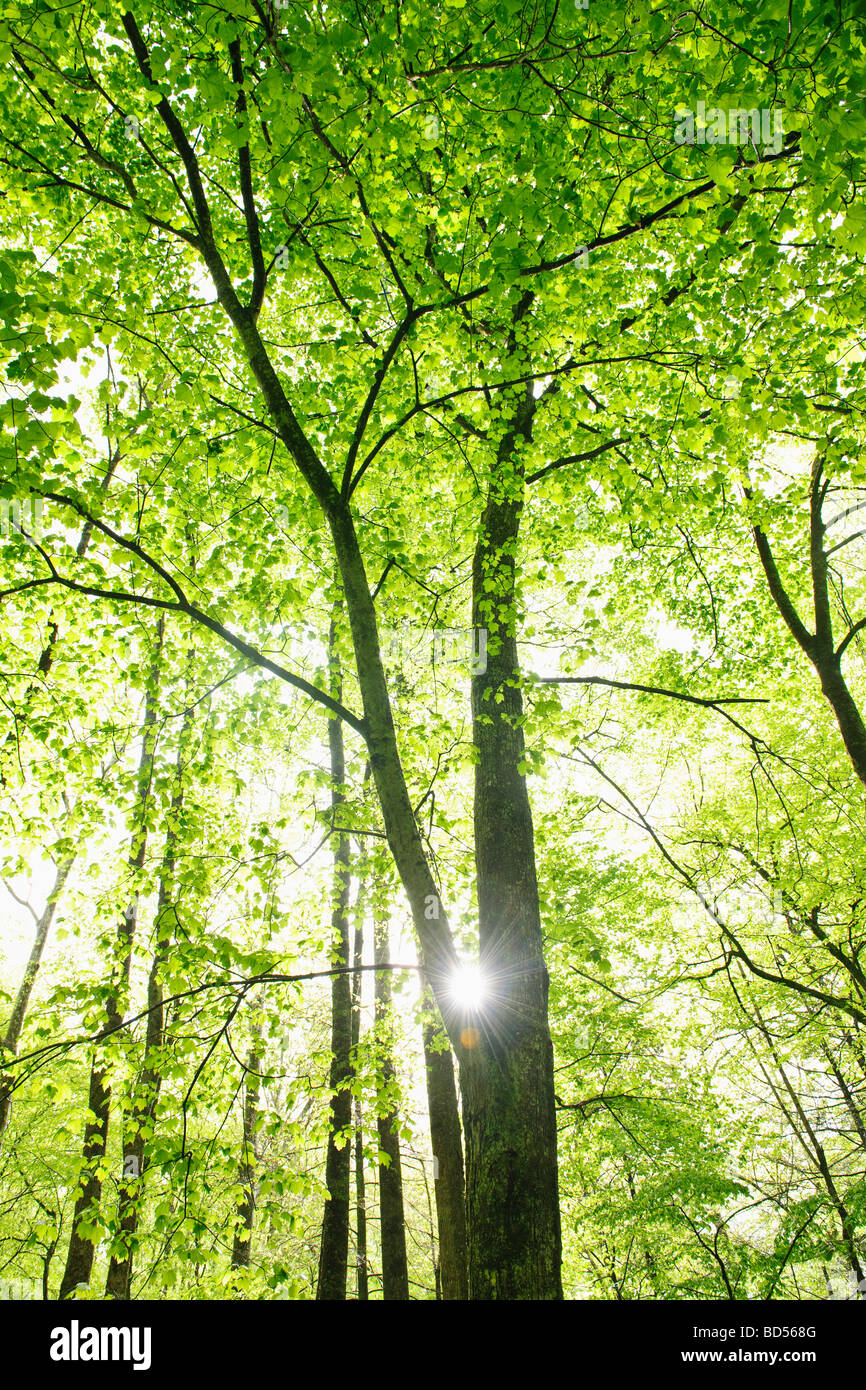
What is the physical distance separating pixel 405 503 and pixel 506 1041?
477 centimetres

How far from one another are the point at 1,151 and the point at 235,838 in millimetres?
5872

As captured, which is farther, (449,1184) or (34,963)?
(34,963)

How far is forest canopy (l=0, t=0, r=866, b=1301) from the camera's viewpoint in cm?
311

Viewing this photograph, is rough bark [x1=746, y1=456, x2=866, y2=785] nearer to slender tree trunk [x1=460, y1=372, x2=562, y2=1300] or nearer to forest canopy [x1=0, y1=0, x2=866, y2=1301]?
forest canopy [x1=0, y1=0, x2=866, y2=1301]

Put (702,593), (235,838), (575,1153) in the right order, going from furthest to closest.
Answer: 1. (575,1153)
2. (702,593)
3. (235,838)

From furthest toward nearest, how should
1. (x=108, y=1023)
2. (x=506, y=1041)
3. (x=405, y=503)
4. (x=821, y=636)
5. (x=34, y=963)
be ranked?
(x=34, y=963) < (x=821, y=636) < (x=405, y=503) < (x=108, y=1023) < (x=506, y=1041)

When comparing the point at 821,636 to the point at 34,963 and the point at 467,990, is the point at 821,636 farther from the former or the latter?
the point at 34,963

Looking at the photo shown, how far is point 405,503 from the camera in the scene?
612 centimetres

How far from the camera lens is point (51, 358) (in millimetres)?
2664

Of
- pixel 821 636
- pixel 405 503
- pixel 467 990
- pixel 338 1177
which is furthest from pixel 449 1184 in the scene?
pixel 821 636

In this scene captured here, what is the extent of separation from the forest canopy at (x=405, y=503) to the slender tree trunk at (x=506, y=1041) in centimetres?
2

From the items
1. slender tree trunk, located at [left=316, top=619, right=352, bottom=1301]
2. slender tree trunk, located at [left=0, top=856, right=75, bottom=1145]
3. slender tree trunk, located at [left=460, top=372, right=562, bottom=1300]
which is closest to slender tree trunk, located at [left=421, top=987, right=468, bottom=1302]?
slender tree trunk, located at [left=460, top=372, right=562, bottom=1300]
